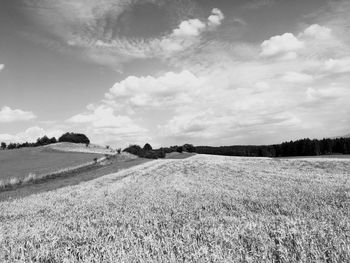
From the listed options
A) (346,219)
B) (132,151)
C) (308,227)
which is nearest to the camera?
(308,227)

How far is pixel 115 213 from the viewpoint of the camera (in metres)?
7.81

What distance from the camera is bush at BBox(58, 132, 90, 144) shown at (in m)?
123

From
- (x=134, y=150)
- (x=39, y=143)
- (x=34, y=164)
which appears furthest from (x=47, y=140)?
(x=34, y=164)

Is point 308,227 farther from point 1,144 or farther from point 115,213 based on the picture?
point 1,144

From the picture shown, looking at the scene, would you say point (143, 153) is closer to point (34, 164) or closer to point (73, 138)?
point (73, 138)

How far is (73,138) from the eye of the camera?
124812 millimetres

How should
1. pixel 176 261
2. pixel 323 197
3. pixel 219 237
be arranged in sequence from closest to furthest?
pixel 176 261 → pixel 219 237 → pixel 323 197

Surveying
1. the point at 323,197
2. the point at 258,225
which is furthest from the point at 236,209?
the point at 323,197

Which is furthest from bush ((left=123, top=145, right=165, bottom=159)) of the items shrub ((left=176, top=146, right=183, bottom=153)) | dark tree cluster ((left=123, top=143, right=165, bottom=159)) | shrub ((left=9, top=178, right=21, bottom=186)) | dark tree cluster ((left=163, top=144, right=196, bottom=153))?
shrub ((left=9, top=178, right=21, bottom=186))

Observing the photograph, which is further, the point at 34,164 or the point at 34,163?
the point at 34,163

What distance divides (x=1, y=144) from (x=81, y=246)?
14082 cm

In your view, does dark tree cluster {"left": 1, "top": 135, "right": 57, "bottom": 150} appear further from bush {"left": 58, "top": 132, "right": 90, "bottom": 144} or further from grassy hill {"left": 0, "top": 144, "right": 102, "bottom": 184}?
grassy hill {"left": 0, "top": 144, "right": 102, "bottom": 184}

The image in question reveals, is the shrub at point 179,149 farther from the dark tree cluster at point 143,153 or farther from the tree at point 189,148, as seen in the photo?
the dark tree cluster at point 143,153

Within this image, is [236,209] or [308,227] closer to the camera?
[308,227]
